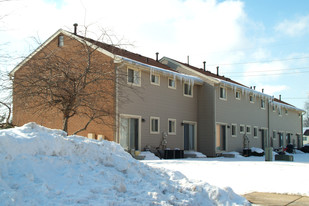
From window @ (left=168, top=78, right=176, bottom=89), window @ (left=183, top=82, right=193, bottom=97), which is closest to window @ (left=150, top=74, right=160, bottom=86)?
window @ (left=168, top=78, right=176, bottom=89)

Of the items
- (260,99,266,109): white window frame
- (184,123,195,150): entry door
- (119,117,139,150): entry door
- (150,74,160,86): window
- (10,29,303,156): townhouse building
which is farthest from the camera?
(260,99,266,109): white window frame

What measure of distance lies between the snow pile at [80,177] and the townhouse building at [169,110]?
749cm

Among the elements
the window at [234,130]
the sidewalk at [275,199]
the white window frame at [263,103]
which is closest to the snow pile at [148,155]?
the window at [234,130]

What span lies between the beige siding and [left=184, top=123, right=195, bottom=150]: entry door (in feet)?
1.62

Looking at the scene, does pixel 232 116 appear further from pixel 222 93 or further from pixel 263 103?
pixel 263 103

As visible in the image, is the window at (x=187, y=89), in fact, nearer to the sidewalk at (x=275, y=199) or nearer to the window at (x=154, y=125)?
the window at (x=154, y=125)

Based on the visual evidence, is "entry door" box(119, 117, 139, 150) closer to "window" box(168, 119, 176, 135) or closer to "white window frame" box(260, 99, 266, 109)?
"window" box(168, 119, 176, 135)

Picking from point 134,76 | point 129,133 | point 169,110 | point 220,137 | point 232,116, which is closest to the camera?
point 129,133

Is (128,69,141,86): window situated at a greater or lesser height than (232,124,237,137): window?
greater

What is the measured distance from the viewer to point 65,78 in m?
11.1

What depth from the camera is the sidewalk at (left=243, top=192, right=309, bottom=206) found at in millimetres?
6293

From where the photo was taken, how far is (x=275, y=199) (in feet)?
21.9

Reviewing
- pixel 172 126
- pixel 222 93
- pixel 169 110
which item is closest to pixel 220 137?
pixel 222 93

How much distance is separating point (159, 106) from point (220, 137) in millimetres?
5750
